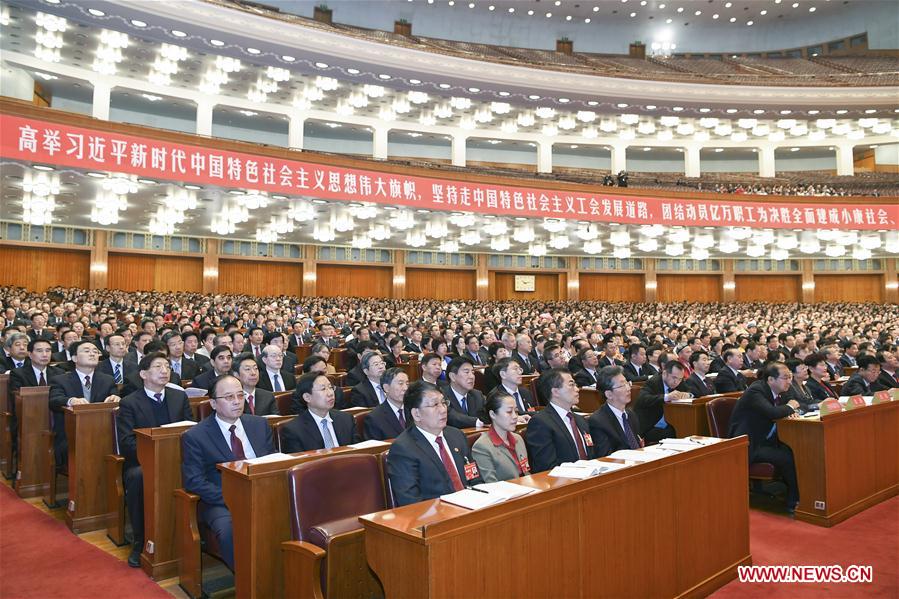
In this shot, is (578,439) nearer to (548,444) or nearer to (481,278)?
(548,444)

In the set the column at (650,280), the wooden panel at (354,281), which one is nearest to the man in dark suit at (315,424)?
the wooden panel at (354,281)

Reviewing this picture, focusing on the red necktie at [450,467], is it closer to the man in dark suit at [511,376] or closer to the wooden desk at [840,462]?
the man in dark suit at [511,376]

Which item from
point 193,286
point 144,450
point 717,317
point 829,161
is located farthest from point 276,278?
point 829,161

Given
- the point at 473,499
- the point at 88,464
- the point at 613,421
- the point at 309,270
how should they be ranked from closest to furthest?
the point at 473,499, the point at 613,421, the point at 88,464, the point at 309,270

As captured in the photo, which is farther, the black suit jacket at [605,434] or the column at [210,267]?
the column at [210,267]

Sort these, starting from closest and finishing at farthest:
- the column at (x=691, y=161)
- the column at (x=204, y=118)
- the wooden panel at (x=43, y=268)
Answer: the wooden panel at (x=43, y=268), the column at (x=204, y=118), the column at (x=691, y=161)

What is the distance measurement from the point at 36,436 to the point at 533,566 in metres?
4.06

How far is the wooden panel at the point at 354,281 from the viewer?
2102 centimetres

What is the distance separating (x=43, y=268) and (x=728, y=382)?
59.7ft

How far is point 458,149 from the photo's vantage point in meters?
21.6

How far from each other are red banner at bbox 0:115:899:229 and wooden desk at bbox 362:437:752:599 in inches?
379

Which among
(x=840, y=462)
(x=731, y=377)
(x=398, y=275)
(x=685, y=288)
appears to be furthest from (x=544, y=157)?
(x=840, y=462)

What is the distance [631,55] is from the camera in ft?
90.3

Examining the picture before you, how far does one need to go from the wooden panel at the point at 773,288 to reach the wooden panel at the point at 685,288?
51.7 inches
